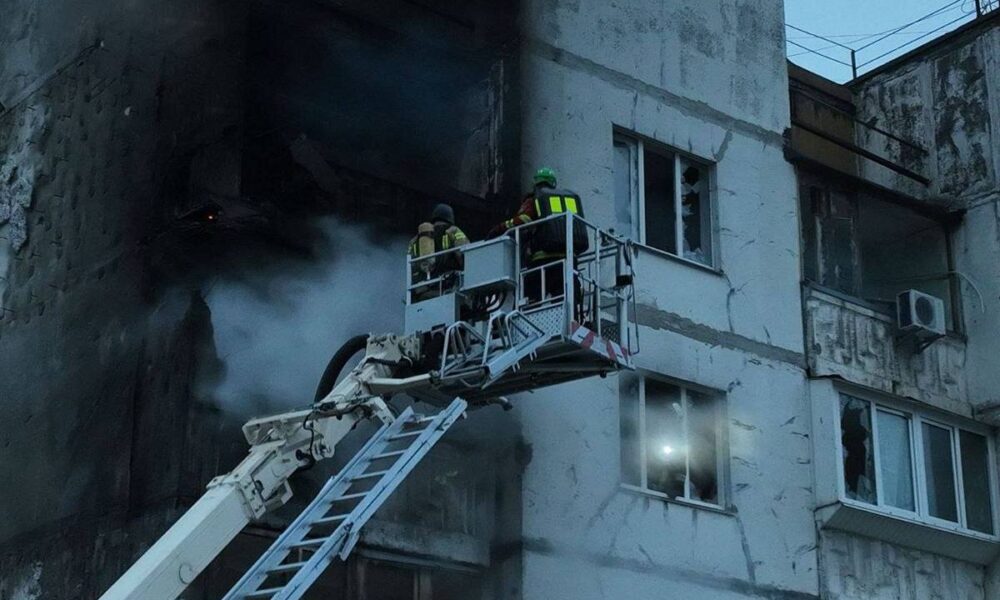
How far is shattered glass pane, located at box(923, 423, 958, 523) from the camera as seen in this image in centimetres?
1895

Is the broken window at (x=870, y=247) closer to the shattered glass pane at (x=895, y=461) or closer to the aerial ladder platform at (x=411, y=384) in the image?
the shattered glass pane at (x=895, y=461)

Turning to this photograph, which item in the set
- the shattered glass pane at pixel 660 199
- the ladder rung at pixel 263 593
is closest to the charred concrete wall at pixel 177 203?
the shattered glass pane at pixel 660 199

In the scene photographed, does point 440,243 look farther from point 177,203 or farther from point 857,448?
point 857,448

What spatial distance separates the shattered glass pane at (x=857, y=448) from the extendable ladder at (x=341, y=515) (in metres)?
7.86

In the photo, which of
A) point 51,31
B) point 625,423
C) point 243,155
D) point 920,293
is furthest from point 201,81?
point 920,293

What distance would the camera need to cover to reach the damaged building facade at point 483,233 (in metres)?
14.2

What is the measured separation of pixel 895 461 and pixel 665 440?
3.54 metres

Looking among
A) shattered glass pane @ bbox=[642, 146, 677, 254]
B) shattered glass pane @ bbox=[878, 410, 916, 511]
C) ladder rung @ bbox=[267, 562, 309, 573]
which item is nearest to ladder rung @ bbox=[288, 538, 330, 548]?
ladder rung @ bbox=[267, 562, 309, 573]

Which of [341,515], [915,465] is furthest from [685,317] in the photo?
[341,515]

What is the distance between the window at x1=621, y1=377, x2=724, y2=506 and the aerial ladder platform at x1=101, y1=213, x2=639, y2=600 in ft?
9.42

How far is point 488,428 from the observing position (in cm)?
1520

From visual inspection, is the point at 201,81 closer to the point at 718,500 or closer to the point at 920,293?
the point at 718,500

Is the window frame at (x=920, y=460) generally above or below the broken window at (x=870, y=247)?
below

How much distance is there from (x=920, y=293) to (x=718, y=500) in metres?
4.27
